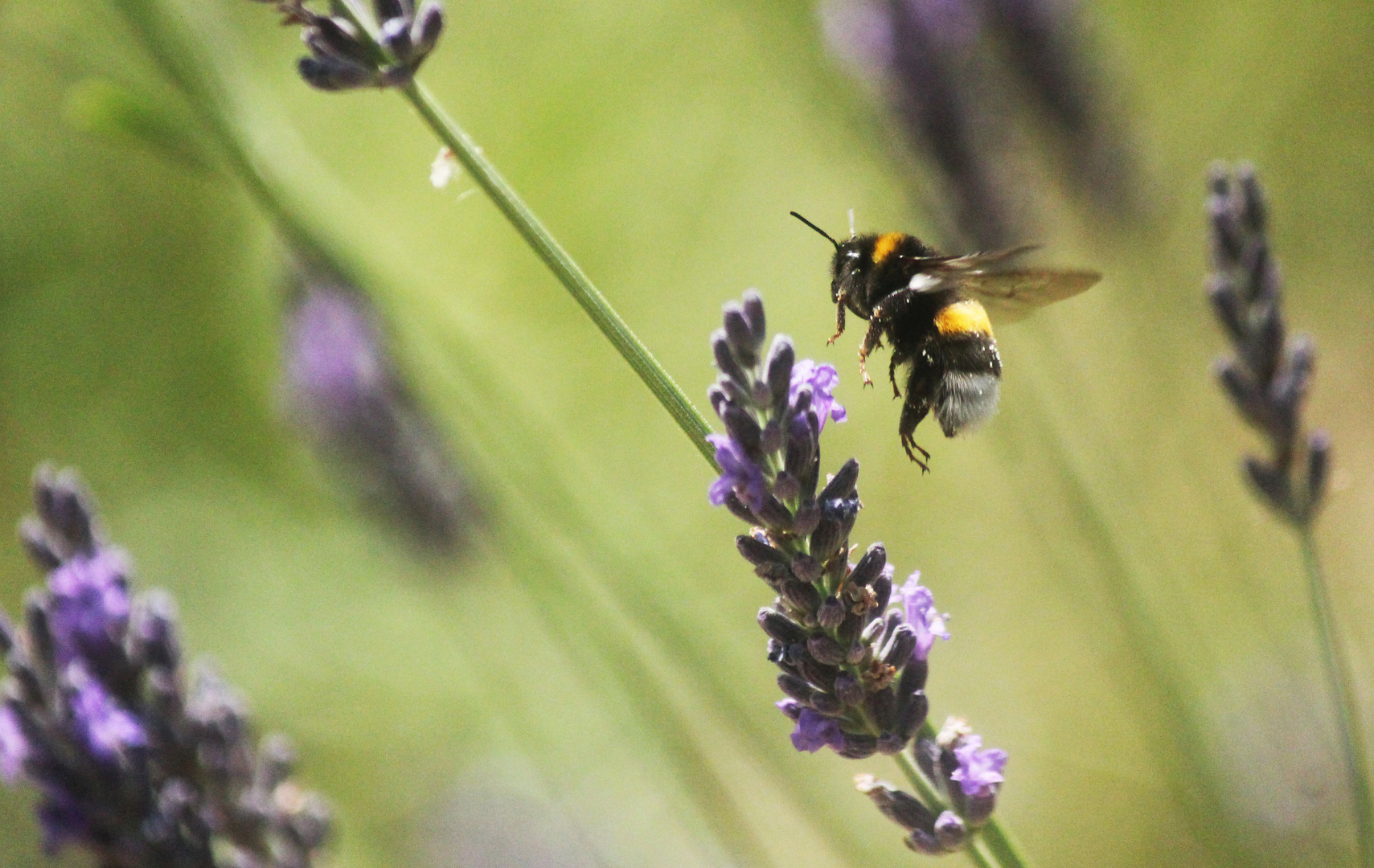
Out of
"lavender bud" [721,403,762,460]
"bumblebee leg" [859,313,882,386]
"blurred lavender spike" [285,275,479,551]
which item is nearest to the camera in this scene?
"lavender bud" [721,403,762,460]

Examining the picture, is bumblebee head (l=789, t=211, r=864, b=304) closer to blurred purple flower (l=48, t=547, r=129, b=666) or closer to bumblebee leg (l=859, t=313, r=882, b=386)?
bumblebee leg (l=859, t=313, r=882, b=386)

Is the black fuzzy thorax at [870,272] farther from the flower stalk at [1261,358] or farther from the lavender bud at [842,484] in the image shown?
the flower stalk at [1261,358]

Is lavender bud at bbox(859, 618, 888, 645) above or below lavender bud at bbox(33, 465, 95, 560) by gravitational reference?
below

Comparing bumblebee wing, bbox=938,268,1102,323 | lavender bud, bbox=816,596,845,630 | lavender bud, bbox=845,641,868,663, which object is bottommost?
lavender bud, bbox=845,641,868,663

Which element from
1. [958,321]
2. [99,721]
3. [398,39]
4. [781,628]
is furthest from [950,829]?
[99,721]

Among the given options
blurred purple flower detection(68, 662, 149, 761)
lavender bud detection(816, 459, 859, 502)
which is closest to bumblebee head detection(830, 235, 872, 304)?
lavender bud detection(816, 459, 859, 502)

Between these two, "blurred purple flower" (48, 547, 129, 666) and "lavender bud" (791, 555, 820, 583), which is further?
"blurred purple flower" (48, 547, 129, 666)

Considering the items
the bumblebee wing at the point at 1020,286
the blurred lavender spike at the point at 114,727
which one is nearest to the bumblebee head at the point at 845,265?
the bumblebee wing at the point at 1020,286

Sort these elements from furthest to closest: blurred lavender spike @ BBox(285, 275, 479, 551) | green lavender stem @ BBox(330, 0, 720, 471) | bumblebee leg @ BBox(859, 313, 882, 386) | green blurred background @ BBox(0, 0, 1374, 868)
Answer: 1. blurred lavender spike @ BBox(285, 275, 479, 551)
2. green blurred background @ BBox(0, 0, 1374, 868)
3. bumblebee leg @ BBox(859, 313, 882, 386)
4. green lavender stem @ BBox(330, 0, 720, 471)
